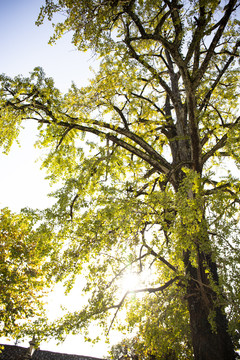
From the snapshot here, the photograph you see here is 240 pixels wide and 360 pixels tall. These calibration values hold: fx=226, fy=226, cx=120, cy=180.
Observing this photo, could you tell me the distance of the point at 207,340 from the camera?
4121 millimetres

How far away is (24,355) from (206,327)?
20.7m

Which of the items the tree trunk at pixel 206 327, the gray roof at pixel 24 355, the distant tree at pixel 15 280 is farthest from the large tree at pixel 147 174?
the gray roof at pixel 24 355

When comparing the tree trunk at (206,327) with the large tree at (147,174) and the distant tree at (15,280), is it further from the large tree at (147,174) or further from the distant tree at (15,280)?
the distant tree at (15,280)

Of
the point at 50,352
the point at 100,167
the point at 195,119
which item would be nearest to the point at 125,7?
the point at 195,119

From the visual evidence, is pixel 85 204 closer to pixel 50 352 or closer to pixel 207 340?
pixel 207 340

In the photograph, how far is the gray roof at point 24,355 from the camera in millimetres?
18297

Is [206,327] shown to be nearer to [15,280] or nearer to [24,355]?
[15,280]

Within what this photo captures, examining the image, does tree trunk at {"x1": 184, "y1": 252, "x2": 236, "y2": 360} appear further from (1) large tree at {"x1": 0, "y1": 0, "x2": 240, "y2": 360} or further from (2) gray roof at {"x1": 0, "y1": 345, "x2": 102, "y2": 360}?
(2) gray roof at {"x1": 0, "y1": 345, "x2": 102, "y2": 360}

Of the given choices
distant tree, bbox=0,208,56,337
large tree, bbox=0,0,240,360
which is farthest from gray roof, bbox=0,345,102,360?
large tree, bbox=0,0,240,360

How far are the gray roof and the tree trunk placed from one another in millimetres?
20260

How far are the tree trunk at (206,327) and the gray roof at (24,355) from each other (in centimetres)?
2026

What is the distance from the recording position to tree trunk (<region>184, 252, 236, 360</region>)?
3966 mm

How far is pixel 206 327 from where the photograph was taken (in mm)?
4270

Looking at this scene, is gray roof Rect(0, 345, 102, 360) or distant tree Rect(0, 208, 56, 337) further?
gray roof Rect(0, 345, 102, 360)
